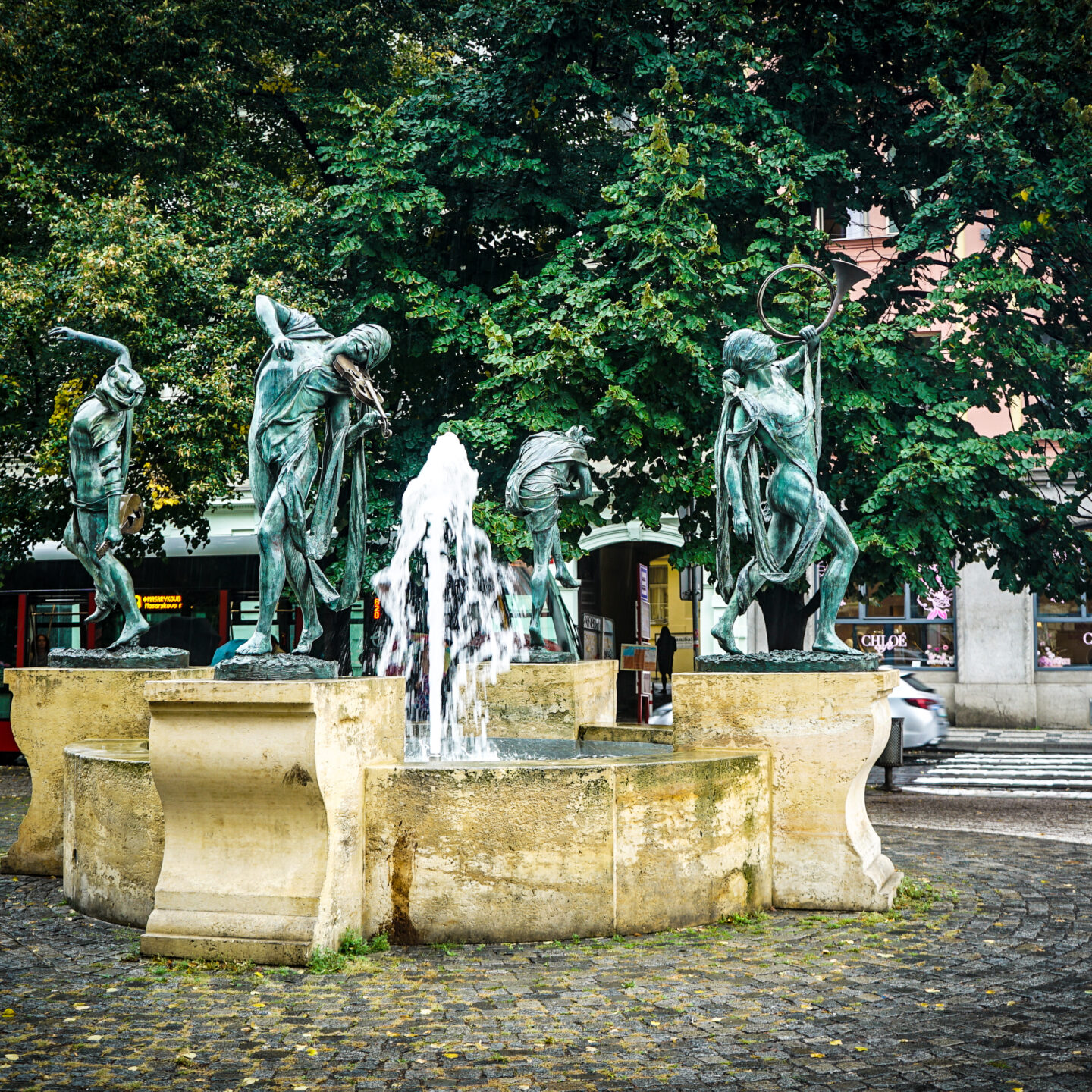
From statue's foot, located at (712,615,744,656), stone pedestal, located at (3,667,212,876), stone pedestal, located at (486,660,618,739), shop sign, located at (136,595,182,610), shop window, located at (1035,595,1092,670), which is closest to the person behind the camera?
statue's foot, located at (712,615,744,656)

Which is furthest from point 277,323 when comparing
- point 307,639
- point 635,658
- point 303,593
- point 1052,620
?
point 1052,620

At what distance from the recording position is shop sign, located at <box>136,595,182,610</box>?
65.0 feet

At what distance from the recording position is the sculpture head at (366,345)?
6.86m

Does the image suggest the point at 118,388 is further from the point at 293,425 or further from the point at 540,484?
the point at 540,484

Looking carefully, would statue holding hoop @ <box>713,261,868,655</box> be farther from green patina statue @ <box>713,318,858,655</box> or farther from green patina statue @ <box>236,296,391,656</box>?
green patina statue @ <box>236,296,391,656</box>

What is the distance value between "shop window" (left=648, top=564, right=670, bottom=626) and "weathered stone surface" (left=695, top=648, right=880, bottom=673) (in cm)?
2381

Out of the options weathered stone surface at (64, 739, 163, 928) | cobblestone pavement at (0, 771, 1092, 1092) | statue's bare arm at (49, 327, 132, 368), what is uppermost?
statue's bare arm at (49, 327, 132, 368)

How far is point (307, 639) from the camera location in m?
7.04

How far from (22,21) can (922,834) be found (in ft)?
50.6

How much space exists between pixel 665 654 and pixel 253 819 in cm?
2097

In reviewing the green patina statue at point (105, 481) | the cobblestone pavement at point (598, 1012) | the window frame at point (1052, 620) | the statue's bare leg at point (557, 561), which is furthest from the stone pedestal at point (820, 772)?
the window frame at point (1052, 620)

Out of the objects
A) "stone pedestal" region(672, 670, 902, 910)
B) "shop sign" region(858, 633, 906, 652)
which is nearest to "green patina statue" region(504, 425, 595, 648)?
"stone pedestal" region(672, 670, 902, 910)

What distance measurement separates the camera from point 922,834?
1041cm

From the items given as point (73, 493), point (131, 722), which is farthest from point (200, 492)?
point (131, 722)
